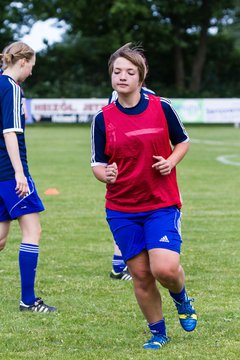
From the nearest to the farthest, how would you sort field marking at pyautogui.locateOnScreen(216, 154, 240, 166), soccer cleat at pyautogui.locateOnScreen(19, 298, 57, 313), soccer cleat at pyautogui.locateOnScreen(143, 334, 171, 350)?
soccer cleat at pyautogui.locateOnScreen(143, 334, 171, 350)
soccer cleat at pyautogui.locateOnScreen(19, 298, 57, 313)
field marking at pyautogui.locateOnScreen(216, 154, 240, 166)

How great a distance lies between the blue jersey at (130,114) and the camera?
5.51 metres

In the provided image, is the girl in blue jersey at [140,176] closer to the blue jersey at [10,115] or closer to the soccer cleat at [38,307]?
the blue jersey at [10,115]

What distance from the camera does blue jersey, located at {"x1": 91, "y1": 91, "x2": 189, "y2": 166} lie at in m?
5.51

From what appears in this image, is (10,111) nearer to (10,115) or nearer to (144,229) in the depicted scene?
(10,115)

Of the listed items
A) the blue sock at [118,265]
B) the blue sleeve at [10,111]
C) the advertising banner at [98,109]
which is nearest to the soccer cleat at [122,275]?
the blue sock at [118,265]

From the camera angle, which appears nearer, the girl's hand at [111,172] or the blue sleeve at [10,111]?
the girl's hand at [111,172]

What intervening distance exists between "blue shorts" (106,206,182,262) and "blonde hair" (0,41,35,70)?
1634 millimetres

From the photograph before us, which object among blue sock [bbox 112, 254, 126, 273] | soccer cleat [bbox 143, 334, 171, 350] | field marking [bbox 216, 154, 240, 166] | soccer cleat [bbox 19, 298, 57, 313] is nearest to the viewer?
soccer cleat [bbox 143, 334, 171, 350]

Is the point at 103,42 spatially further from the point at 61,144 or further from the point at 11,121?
the point at 11,121

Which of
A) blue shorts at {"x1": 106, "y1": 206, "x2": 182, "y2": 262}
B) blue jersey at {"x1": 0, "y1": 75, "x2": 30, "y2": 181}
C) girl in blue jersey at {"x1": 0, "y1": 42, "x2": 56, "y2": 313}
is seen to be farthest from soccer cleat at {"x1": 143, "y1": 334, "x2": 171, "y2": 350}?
blue jersey at {"x1": 0, "y1": 75, "x2": 30, "y2": 181}

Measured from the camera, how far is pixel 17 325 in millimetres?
6219

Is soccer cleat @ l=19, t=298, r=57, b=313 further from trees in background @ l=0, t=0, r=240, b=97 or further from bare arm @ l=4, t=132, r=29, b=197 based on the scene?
trees in background @ l=0, t=0, r=240, b=97

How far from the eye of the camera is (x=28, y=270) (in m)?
6.72

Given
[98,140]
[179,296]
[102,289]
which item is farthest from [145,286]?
[102,289]
